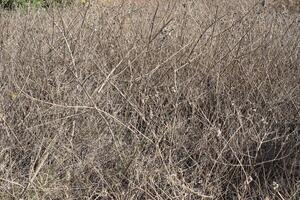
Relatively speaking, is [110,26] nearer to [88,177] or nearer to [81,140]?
[81,140]

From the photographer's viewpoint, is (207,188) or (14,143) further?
(14,143)

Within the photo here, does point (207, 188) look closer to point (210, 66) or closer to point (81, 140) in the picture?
point (81, 140)

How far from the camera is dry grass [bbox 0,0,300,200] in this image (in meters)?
2.59

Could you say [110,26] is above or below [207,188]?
above

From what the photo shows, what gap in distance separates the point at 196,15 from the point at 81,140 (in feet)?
7.25

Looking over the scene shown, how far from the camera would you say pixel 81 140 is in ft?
9.87

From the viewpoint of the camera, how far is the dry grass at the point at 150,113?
8.50 feet

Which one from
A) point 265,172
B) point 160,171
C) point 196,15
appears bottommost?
point 265,172

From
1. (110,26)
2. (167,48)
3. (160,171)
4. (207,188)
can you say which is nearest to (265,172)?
(207,188)

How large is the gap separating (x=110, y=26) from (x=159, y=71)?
754 mm

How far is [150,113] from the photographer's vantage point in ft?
8.96

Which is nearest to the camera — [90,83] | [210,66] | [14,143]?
[14,143]

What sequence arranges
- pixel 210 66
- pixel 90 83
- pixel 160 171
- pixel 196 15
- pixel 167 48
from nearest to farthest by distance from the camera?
1. pixel 160 171
2. pixel 90 83
3. pixel 210 66
4. pixel 167 48
5. pixel 196 15

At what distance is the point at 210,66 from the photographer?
3781mm
